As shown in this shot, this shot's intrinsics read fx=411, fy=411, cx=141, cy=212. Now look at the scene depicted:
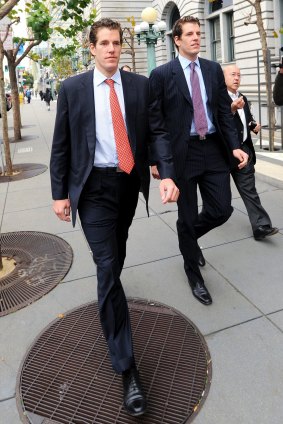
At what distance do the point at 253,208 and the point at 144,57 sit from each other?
29.9 m

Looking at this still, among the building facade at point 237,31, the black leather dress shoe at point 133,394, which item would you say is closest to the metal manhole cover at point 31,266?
the black leather dress shoe at point 133,394

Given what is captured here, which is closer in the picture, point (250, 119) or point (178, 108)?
point (178, 108)

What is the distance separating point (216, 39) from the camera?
1995 centimetres

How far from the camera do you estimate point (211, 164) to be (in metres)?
3.49

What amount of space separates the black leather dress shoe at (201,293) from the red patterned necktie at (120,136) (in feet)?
4.53

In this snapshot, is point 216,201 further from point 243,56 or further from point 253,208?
point 243,56

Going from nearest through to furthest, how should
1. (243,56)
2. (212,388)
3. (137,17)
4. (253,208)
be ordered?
(212,388) < (253,208) < (243,56) < (137,17)

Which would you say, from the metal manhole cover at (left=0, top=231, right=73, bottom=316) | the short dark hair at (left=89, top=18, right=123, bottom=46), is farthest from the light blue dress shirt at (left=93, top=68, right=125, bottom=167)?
the metal manhole cover at (left=0, top=231, right=73, bottom=316)

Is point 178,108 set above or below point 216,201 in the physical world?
above

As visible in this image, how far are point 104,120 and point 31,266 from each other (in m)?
2.39

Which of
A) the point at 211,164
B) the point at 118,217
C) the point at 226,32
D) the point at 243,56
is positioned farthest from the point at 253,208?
the point at 226,32

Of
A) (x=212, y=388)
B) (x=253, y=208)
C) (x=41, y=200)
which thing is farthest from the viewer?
(x=41, y=200)

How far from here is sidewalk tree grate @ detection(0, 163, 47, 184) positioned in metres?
9.00

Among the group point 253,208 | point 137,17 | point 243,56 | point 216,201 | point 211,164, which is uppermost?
point 137,17
